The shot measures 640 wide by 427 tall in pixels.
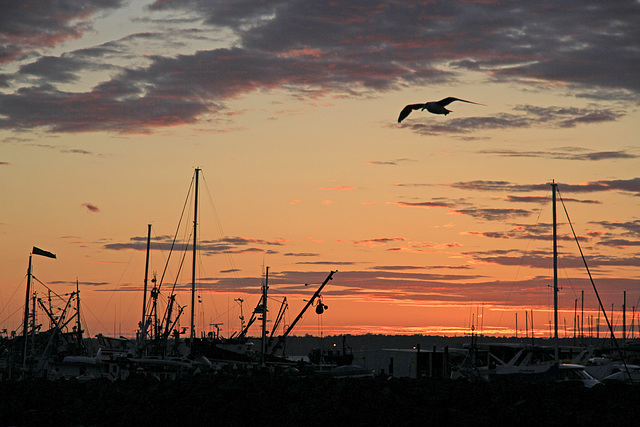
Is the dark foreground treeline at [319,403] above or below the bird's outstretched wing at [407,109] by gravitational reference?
below

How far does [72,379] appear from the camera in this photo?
6141cm

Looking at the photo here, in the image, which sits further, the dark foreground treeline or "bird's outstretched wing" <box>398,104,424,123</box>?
the dark foreground treeline

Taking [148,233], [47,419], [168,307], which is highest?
[148,233]

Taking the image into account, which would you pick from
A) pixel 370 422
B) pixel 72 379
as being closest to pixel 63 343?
pixel 72 379

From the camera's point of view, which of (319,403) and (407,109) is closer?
(407,109)

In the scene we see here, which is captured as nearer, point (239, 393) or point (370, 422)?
point (370, 422)

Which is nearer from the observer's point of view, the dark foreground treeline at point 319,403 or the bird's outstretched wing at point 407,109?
the bird's outstretched wing at point 407,109

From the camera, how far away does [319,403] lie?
150 feet

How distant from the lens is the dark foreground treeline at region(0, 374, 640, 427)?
143 feet

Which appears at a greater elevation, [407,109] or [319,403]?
[407,109]

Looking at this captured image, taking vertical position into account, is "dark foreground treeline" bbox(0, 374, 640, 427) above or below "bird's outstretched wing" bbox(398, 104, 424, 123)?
below

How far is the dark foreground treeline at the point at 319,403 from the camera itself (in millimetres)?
43531

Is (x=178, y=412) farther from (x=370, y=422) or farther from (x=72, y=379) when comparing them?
(x=72, y=379)

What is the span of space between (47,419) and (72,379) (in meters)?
13.8
